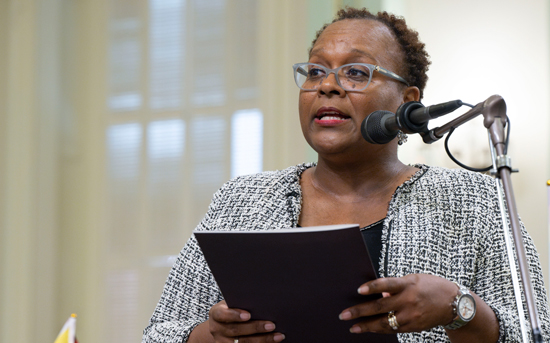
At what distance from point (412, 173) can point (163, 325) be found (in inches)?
28.8

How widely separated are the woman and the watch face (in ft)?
0.44

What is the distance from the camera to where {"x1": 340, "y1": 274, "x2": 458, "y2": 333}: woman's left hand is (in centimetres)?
110

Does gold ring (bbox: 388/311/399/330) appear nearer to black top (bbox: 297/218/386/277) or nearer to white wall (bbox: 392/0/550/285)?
black top (bbox: 297/218/386/277)

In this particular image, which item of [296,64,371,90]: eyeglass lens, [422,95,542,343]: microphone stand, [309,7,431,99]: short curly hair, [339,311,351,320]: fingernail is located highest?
[309,7,431,99]: short curly hair

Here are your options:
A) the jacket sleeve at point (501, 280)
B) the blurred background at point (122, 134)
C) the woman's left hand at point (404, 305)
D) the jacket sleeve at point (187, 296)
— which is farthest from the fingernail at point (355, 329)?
the blurred background at point (122, 134)

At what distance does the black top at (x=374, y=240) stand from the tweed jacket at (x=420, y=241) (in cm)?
2

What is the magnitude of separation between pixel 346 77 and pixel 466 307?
2.14 feet

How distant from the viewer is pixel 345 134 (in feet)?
5.19

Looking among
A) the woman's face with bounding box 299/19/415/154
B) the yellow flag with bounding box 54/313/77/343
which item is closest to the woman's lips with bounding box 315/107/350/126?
the woman's face with bounding box 299/19/415/154

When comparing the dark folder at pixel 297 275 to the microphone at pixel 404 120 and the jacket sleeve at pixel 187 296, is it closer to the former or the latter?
the microphone at pixel 404 120

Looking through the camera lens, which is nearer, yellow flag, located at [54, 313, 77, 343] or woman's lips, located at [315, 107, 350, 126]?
yellow flag, located at [54, 313, 77, 343]

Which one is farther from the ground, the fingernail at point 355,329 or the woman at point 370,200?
the woman at point 370,200

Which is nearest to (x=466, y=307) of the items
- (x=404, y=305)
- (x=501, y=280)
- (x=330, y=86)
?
(x=404, y=305)

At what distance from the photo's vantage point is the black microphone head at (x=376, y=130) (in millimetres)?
1218
